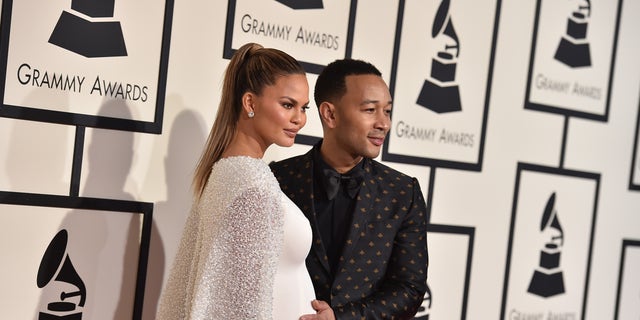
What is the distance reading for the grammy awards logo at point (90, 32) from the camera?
273cm

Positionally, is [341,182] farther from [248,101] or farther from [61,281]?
[61,281]

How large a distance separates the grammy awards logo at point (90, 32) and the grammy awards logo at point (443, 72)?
129cm

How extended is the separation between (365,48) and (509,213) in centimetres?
104

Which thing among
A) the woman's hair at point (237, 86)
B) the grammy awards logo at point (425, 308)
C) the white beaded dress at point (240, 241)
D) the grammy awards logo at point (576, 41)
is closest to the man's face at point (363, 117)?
the woman's hair at point (237, 86)

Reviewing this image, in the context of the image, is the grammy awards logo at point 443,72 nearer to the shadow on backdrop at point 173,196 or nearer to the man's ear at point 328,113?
the man's ear at point 328,113

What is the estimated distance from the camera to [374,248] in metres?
2.67

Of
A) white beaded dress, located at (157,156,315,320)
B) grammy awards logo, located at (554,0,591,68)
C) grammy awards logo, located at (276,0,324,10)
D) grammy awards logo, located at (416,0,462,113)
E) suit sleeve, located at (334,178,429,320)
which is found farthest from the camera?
grammy awards logo, located at (554,0,591,68)

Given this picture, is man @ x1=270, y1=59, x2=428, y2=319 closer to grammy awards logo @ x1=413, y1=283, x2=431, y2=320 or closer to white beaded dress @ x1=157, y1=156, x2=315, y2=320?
white beaded dress @ x1=157, y1=156, x2=315, y2=320

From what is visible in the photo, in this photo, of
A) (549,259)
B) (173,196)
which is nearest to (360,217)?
(173,196)

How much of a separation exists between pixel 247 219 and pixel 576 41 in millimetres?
2421

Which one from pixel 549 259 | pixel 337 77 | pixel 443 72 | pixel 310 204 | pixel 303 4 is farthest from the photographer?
pixel 549 259

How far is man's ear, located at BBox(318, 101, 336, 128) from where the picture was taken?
2715 mm

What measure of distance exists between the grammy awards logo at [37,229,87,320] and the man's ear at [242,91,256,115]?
82 centimetres

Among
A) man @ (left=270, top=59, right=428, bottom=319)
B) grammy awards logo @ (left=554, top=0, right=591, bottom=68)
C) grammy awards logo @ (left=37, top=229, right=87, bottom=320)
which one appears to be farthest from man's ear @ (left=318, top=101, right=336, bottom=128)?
grammy awards logo @ (left=554, top=0, right=591, bottom=68)
